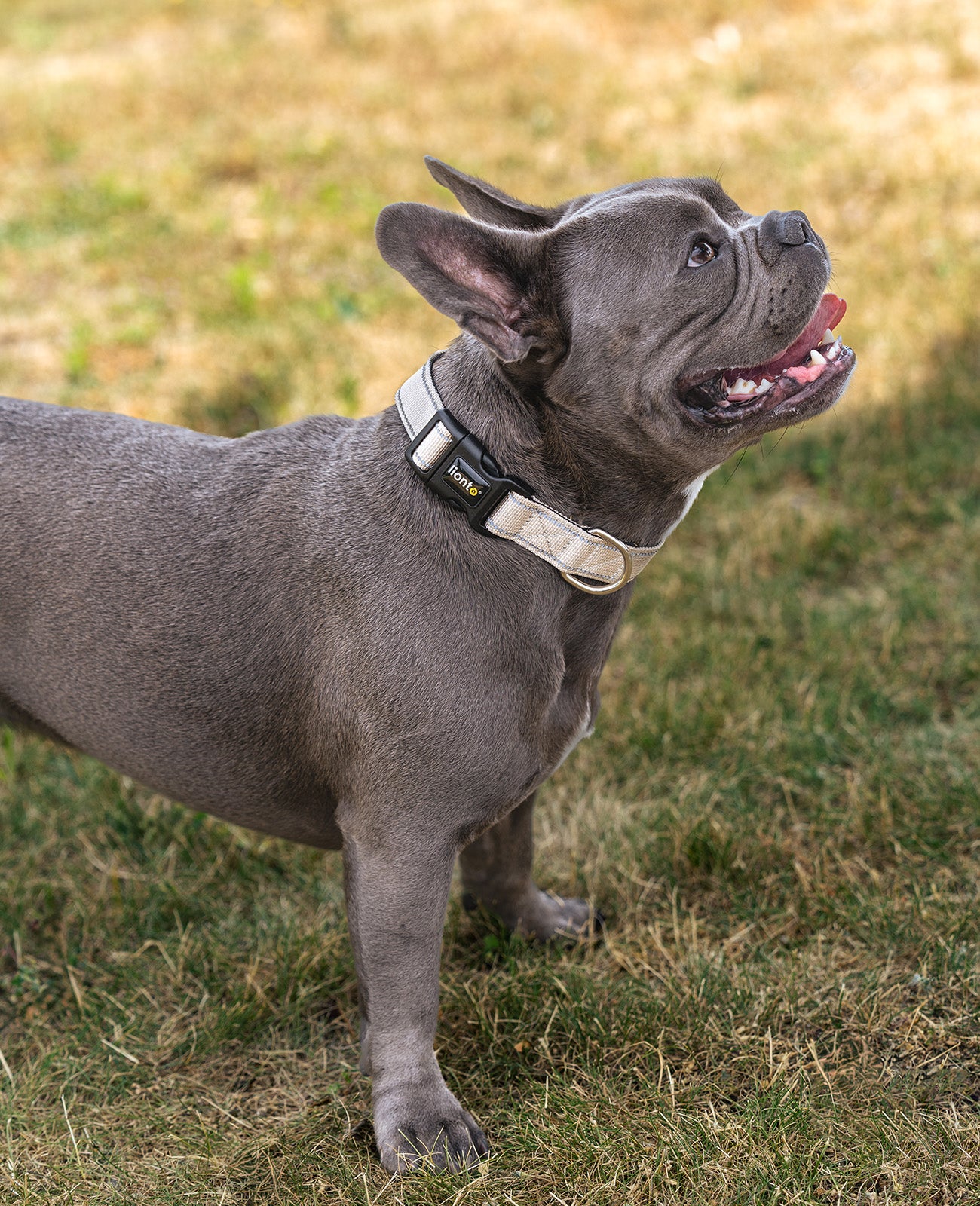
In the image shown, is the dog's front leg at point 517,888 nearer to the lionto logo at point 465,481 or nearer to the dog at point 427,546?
the dog at point 427,546

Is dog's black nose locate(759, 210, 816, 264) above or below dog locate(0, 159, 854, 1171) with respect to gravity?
above

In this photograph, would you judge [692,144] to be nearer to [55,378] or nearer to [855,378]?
[855,378]

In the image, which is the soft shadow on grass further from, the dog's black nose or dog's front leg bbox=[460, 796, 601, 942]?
the dog's black nose

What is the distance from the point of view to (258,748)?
8.50 feet

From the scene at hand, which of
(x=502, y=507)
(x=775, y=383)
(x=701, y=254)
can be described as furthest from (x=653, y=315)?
(x=502, y=507)

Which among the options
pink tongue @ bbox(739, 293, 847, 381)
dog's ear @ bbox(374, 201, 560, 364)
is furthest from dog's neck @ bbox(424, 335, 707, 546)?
pink tongue @ bbox(739, 293, 847, 381)

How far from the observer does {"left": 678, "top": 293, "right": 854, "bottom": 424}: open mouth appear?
2.40m

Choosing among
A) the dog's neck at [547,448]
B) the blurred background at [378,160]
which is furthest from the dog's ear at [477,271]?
the blurred background at [378,160]

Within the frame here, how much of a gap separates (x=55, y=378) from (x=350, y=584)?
14.2 ft

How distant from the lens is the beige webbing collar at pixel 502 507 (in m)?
2.35

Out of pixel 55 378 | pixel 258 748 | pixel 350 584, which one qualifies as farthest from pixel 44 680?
pixel 55 378

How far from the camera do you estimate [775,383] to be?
2.46 meters

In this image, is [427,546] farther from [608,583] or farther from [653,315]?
[653,315]

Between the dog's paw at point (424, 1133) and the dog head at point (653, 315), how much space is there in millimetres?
1467
